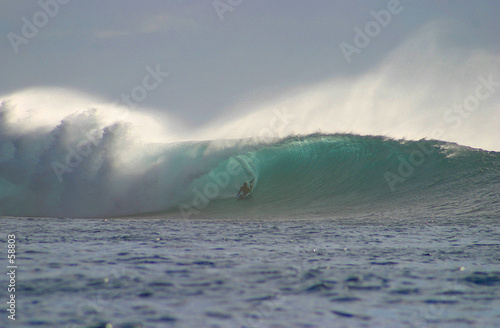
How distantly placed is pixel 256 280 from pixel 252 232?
4315mm

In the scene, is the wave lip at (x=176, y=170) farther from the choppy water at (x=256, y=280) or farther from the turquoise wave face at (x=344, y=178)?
the choppy water at (x=256, y=280)

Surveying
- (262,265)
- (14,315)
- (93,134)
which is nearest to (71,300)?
(14,315)

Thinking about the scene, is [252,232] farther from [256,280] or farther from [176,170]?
[176,170]

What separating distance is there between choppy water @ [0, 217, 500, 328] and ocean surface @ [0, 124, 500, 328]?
0.02 metres

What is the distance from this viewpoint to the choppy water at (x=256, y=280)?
3.63 m

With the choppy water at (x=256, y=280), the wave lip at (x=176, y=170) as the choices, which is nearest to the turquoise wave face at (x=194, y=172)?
the wave lip at (x=176, y=170)

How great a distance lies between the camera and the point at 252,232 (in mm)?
9125

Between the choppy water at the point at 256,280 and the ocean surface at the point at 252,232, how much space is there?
0.9 inches

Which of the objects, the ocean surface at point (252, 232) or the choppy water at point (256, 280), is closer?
the choppy water at point (256, 280)

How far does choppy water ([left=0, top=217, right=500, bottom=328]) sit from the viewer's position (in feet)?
11.9
